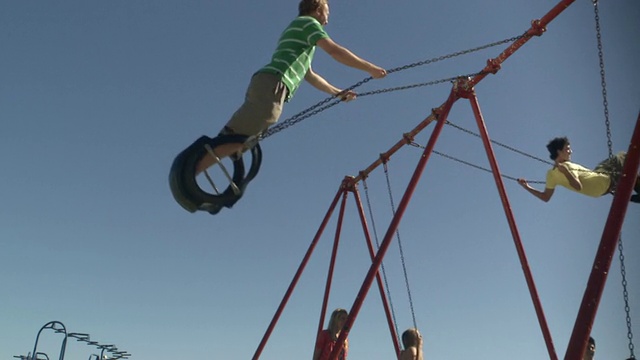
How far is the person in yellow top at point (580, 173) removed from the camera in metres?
6.74

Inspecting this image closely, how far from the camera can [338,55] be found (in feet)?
16.4

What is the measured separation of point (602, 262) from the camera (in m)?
4.37

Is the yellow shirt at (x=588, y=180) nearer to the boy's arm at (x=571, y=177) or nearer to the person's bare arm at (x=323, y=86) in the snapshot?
the boy's arm at (x=571, y=177)

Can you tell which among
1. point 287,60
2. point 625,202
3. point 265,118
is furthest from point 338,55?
point 625,202

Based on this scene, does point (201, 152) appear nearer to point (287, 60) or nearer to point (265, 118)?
point (265, 118)

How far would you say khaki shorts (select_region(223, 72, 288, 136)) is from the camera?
194 inches

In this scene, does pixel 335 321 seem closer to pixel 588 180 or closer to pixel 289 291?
pixel 289 291

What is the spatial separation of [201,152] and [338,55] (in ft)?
4.28

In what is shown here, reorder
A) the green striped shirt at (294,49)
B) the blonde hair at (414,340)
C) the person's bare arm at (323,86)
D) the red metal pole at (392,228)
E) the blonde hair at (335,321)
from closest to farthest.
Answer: the green striped shirt at (294,49), the person's bare arm at (323,86), the blonde hair at (414,340), the red metal pole at (392,228), the blonde hair at (335,321)

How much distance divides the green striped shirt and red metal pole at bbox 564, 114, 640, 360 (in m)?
2.45

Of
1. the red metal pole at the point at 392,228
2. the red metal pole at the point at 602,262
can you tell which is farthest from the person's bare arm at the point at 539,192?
the red metal pole at the point at 602,262

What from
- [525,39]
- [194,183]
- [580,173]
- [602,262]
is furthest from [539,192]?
[194,183]

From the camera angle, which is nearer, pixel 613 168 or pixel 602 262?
pixel 602 262

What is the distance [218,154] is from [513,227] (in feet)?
11.0
